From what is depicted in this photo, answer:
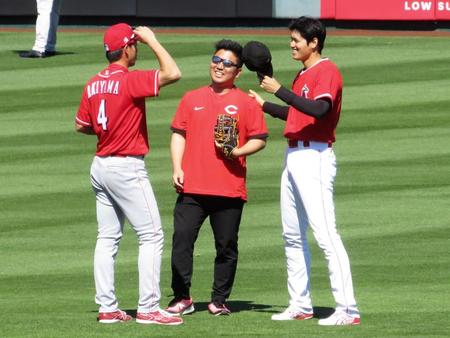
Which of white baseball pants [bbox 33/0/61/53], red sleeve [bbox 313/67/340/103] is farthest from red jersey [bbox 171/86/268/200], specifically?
white baseball pants [bbox 33/0/61/53]

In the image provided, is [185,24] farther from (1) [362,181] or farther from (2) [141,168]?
(2) [141,168]

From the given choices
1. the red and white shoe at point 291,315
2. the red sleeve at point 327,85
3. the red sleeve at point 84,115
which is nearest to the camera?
the red sleeve at point 327,85

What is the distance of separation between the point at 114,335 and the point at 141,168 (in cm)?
114

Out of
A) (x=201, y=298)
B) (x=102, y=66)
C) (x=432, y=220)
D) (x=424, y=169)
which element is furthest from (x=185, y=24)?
(x=201, y=298)

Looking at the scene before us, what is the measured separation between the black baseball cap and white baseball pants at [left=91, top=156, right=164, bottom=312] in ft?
3.27

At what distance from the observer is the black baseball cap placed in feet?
30.3

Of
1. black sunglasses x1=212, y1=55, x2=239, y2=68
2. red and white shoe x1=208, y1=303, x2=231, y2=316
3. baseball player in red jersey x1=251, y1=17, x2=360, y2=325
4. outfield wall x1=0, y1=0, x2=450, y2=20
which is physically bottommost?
red and white shoe x1=208, y1=303, x2=231, y2=316

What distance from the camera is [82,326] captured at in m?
9.00

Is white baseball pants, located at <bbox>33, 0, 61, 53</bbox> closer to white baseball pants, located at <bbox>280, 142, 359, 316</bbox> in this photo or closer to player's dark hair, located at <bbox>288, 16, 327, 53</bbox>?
player's dark hair, located at <bbox>288, 16, 327, 53</bbox>

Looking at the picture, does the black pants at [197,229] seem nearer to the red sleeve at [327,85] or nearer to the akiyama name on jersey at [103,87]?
the akiyama name on jersey at [103,87]

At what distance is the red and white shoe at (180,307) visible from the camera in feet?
31.2

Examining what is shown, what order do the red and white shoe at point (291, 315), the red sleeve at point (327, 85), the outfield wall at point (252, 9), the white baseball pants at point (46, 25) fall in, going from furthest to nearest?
the outfield wall at point (252, 9)
the white baseball pants at point (46, 25)
the red and white shoe at point (291, 315)
the red sleeve at point (327, 85)

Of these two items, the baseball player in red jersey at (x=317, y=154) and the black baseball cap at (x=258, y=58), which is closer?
the baseball player in red jersey at (x=317, y=154)

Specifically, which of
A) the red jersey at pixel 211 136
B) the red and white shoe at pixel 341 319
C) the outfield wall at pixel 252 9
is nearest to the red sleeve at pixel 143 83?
the red jersey at pixel 211 136
